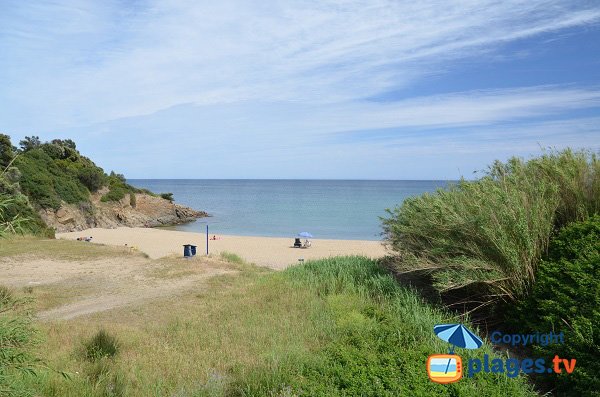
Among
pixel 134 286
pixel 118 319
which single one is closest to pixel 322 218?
pixel 134 286

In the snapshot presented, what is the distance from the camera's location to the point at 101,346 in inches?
261

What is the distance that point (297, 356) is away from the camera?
17.4 feet

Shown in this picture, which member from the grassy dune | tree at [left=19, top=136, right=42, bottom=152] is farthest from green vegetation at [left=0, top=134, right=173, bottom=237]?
the grassy dune

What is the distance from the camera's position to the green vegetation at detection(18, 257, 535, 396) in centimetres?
455

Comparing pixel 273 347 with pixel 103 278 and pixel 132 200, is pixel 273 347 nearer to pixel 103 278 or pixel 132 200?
pixel 103 278

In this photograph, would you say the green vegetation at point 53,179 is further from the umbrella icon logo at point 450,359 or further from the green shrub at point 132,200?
the umbrella icon logo at point 450,359

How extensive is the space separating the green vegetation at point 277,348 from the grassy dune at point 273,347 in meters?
0.01

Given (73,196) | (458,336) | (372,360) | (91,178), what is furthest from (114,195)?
(458,336)

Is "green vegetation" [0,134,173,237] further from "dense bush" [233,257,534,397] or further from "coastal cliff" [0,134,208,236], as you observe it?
"dense bush" [233,257,534,397]

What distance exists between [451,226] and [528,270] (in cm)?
130

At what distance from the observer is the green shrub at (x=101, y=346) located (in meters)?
6.29

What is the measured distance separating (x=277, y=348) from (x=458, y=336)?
2.20 meters

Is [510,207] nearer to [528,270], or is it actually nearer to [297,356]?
[528,270]

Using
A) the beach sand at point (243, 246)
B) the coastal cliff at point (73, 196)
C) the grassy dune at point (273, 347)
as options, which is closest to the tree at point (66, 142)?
the coastal cliff at point (73, 196)
